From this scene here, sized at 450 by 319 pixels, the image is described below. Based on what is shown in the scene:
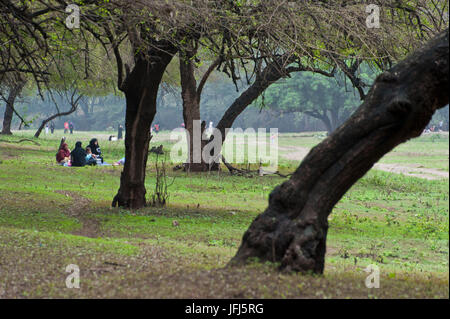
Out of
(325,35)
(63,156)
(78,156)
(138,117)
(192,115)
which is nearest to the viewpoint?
(325,35)

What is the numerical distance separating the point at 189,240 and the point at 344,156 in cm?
476

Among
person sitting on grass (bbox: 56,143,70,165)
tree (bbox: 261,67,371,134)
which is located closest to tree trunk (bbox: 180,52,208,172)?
person sitting on grass (bbox: 56,143,70,165)

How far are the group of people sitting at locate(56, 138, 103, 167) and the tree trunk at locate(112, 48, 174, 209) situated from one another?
35.5ft

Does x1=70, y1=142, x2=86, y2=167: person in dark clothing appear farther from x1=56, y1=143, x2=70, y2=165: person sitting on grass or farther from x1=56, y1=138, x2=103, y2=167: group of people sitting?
x1=56, y1=143, x2=70, y2=165: person sitting on grass

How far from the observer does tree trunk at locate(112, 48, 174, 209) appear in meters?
13.2

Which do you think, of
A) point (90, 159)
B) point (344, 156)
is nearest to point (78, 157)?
point (90, 159)

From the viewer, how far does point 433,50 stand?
21.4ft

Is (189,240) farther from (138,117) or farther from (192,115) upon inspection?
(192,115)

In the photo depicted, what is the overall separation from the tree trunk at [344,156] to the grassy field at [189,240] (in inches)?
12.6

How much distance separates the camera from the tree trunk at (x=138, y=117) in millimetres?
13180

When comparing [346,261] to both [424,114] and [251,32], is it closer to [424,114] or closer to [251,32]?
[424,114]

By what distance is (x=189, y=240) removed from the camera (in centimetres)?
1082
